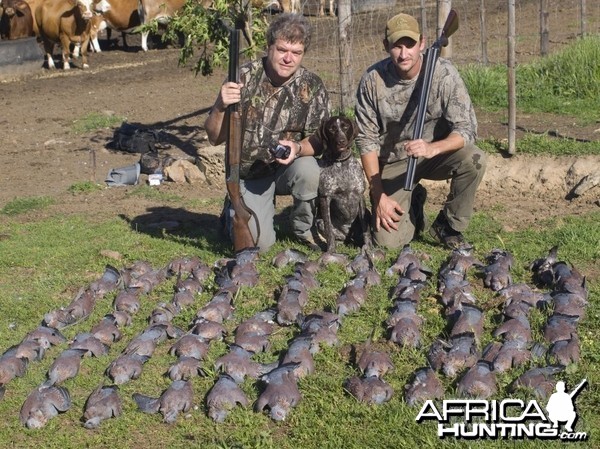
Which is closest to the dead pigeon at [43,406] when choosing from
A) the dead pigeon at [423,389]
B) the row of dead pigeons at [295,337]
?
the row of dead pigeons at [295,337]

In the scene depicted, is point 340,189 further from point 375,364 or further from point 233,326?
point 375,364

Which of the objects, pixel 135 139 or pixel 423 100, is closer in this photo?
pixel 423 100

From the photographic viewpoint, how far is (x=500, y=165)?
10062 mm

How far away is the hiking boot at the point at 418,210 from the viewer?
327 inches

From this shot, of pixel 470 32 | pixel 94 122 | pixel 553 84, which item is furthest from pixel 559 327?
pixel 470 32

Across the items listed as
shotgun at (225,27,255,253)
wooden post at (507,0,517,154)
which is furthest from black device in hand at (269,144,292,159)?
wooden post at (507,0,517,154)

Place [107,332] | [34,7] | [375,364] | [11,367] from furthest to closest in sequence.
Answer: [34,7]
[107,332]
[11,367]
[375,364]

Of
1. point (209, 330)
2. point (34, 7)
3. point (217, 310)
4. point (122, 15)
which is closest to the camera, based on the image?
point (209, 330)

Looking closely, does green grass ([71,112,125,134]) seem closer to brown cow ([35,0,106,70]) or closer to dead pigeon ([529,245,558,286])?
brown cow ([35,0,106,70])

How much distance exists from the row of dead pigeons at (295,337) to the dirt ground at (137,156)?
6.11 ft

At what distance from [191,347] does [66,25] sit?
16.1 metres

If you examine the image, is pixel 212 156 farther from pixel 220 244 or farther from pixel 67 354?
pixel 67 354

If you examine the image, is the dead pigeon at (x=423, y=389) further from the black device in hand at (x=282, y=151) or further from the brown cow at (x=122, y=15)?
the brown cow at (x=122, y=15)

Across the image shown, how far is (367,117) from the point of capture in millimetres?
7785
